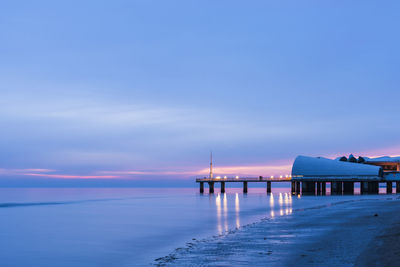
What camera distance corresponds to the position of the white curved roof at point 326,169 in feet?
357

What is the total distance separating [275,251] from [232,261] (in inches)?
110

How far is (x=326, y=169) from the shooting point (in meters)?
109

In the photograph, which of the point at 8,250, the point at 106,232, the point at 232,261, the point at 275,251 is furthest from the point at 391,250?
the point at 106,232

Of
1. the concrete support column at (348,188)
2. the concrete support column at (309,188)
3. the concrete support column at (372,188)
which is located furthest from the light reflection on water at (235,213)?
the concrete support column at (348,188)

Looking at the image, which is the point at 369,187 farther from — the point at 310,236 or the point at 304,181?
the point at 310,236

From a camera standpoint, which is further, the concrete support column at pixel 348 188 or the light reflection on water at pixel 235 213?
the concrete support column at pixel 348 188

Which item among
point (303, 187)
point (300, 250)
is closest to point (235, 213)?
point (300, 250)

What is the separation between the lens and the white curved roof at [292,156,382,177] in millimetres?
108869

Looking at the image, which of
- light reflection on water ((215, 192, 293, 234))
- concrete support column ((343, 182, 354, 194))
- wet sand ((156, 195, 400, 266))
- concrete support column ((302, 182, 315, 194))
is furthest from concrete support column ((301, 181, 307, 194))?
wet sand ((156, 195, 400, 266))

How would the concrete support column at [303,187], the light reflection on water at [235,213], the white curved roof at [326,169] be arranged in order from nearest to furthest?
the light reflection on water at [235,213] < the concrete support column at [303,187] < the white curved roof at [326,169]

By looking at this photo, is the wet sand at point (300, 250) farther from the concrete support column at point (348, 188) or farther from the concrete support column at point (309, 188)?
the concrete support column at point (348, 188)

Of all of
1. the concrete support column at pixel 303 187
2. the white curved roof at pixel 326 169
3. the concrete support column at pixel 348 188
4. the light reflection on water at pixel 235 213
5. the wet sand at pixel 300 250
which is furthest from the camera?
the concrete support column at pixel 348 188

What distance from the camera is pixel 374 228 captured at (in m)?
25.9

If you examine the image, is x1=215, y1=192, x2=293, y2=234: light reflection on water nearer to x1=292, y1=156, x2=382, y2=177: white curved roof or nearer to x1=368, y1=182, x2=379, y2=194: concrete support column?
x1=292, y1=156, x2=382, y2=177: white curved roof
